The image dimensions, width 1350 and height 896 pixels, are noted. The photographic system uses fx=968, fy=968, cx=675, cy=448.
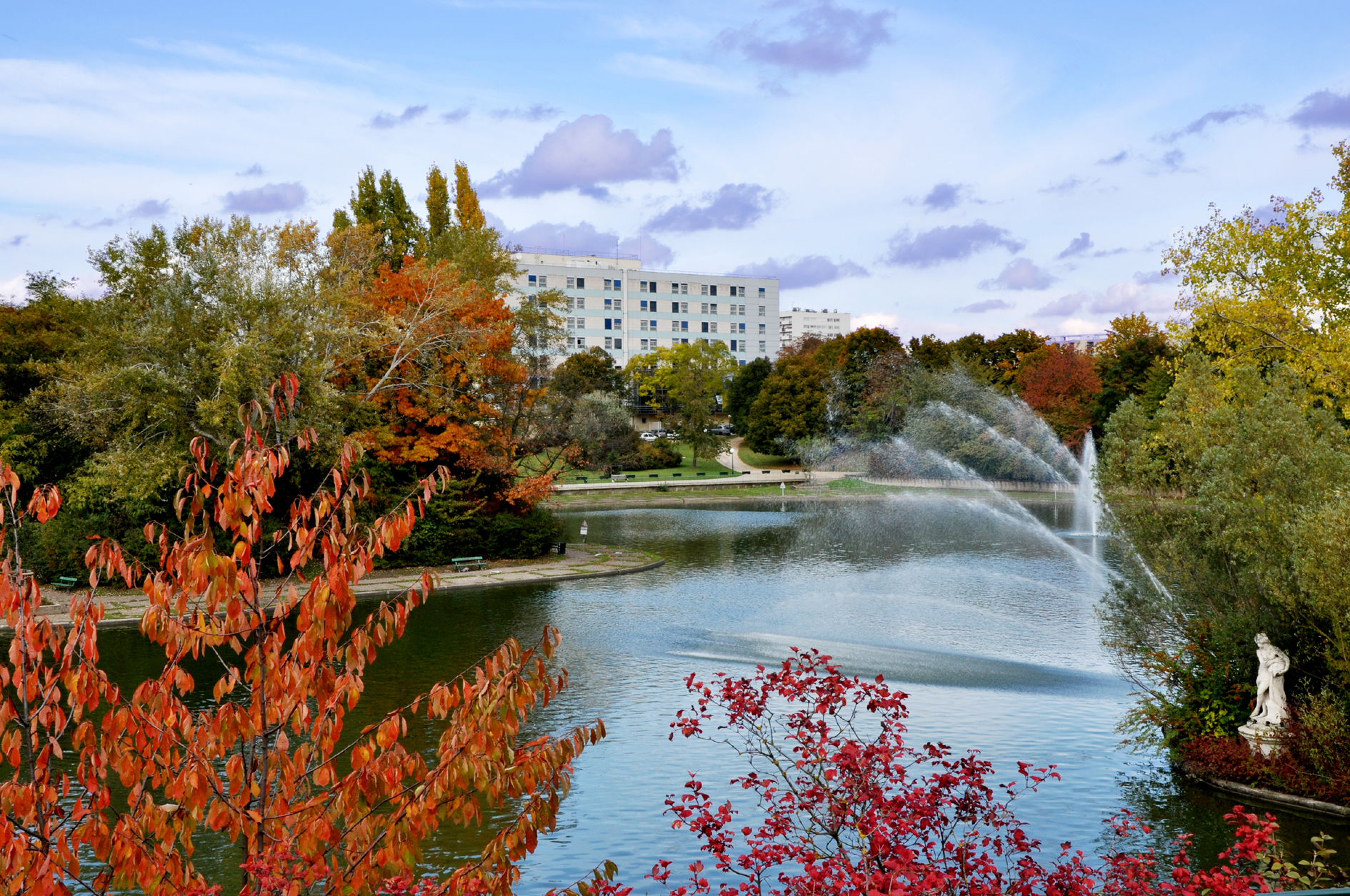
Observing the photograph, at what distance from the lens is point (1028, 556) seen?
35219 millimetres

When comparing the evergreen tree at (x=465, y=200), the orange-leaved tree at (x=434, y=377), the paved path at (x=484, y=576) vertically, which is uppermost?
the evergreen tree at (x=465, y=200)

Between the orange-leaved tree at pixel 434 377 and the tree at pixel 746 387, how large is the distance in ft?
203

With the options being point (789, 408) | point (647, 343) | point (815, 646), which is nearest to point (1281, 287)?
point (815, 646)

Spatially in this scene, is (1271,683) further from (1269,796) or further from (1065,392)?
(1065,392)

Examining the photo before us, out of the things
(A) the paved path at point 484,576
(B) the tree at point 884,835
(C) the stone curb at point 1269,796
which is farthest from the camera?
(A) the paved path at point 484,576

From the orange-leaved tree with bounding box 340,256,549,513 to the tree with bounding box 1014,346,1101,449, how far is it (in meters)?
44.8

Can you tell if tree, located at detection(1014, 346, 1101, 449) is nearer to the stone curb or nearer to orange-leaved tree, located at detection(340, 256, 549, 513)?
orange-leaved tree, located at detection(340, 256, 549, 513)

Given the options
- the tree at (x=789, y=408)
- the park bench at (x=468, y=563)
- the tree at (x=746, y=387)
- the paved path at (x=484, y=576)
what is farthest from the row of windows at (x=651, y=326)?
the park bench at (x=468, y=563)

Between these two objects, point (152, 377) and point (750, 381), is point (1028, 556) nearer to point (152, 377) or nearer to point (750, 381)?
point (152, 377)

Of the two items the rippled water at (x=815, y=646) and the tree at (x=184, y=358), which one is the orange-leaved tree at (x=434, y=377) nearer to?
the tree at (x=184, y=358)

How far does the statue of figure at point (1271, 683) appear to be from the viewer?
492 inches

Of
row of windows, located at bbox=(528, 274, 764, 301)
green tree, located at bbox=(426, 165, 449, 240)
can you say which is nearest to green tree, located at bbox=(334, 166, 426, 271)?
green tree, located at bbox=(426, 165, 449, 240)

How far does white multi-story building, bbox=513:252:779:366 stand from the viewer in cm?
11781

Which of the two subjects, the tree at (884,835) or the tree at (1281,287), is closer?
the tree at (884,835)
